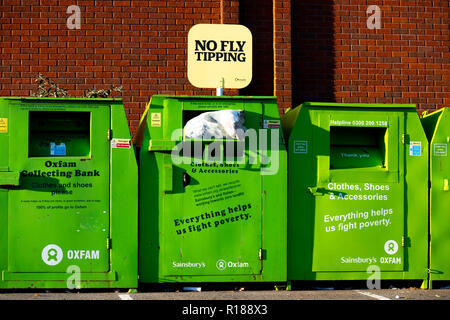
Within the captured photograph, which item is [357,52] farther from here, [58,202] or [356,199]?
[58,202]

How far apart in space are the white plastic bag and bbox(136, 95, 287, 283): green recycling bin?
0.01 meters

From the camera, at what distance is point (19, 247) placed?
5.31 meters

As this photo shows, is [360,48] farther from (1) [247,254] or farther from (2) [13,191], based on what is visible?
(2) [13,191]

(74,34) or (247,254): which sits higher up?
(74,34)

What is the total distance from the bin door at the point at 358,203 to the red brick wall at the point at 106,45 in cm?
324

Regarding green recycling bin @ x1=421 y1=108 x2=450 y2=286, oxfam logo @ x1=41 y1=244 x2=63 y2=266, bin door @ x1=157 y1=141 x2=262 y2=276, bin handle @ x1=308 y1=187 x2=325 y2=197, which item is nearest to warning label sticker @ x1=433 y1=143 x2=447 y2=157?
green recycling bin @ x1=421 y1=108 x2=450 y2=286

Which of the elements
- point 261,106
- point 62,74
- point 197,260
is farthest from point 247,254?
point 62,74

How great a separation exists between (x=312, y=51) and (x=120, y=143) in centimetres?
419

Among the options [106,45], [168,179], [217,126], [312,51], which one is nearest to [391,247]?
[217,126]

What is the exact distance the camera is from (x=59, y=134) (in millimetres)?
5574

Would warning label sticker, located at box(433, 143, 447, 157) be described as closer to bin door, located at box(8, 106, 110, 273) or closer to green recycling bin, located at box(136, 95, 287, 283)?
green recycling bin, located at box(136, 95, 287, 283)

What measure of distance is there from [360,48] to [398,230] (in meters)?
3.78

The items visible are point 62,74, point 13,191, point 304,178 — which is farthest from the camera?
point 62,74

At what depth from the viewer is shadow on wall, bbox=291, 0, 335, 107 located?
8.73 meters
